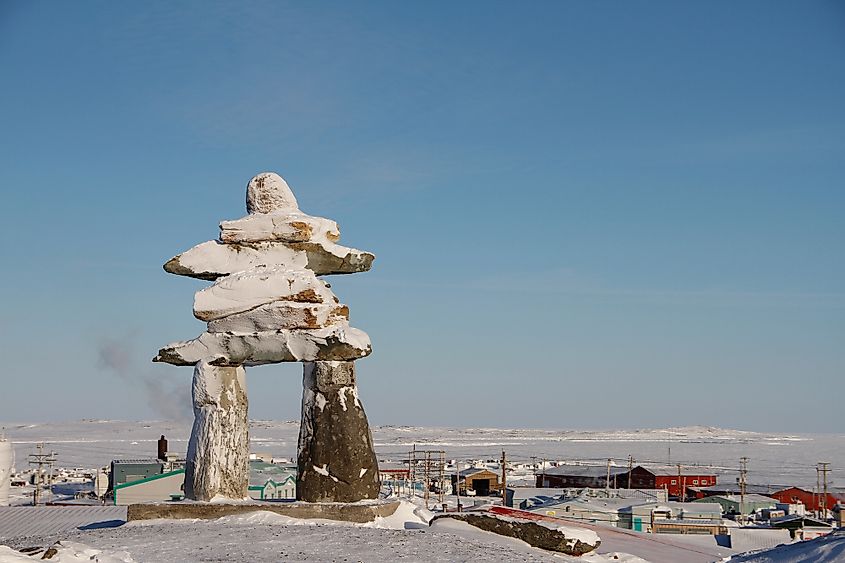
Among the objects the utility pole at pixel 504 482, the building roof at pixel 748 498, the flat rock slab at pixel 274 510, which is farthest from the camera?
the building roof at pixel 748 498

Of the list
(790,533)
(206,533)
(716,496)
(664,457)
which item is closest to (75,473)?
(716,496)

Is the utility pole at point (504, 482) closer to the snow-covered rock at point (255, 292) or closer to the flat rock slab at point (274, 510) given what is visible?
the snow-covered rock at point (255, 292)

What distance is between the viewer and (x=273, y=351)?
13.4m

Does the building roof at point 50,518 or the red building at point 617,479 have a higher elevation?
the building roof at point 50,518

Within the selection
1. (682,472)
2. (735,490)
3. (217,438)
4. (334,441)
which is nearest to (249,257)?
(217,438)

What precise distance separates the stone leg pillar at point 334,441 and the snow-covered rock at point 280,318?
585 mm

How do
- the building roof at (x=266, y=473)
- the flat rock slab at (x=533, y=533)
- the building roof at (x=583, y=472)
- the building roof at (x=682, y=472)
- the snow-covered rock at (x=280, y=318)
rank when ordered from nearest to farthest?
the flat rock slab at (x=533, y=533) < the snow-covered rock at (x=280, y=318) < the building roof at (x=266, y=473) < the building roof at (x=583, y=472) < the building roof at (x=682, y=472)

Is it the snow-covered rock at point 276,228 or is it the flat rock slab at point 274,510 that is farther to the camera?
the snow-covered rock at point 276,228

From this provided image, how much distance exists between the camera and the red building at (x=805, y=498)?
181ft

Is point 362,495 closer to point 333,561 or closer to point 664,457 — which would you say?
point 333,561

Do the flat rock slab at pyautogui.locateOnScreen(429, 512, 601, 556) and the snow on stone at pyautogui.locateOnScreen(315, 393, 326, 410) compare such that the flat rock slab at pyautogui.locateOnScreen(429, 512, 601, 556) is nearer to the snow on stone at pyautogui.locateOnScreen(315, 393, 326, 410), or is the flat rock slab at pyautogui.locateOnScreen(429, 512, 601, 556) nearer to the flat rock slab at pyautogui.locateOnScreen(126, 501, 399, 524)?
the flat rock slab at pyautogui.locateOnScreen(126, 501, 399, 524)

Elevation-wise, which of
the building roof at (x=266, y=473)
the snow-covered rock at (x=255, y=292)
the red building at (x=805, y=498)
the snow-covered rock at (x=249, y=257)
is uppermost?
the snow-covered rock at (x=249, y=257)

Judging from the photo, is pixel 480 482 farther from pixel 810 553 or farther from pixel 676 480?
pixel 810 553

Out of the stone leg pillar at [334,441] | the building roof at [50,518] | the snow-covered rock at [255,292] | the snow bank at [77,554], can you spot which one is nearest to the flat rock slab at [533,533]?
the stone leg pillar at [334,441]
